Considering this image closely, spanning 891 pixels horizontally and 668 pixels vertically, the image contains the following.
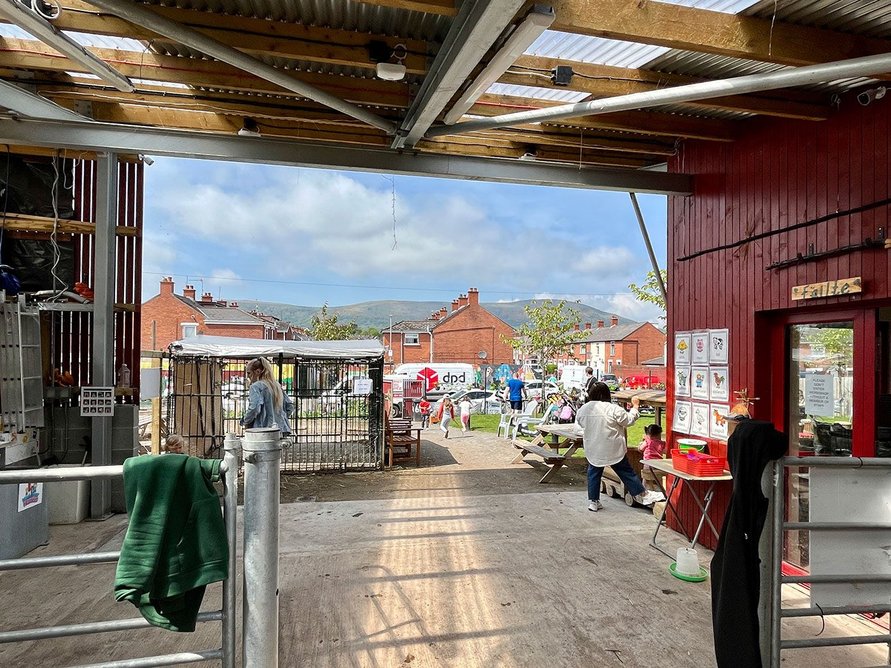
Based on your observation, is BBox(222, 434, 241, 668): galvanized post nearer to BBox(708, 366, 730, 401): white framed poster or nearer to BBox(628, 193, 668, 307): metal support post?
BBox(708, 366, 730, 401): white framed poster

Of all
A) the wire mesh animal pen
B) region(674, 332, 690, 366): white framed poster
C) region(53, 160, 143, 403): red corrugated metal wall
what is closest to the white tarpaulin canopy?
the wire mesh animal pen

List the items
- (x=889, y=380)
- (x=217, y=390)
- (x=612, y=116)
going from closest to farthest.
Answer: (x=889, y=380), (x=612, y=116), (x=217, y=390)

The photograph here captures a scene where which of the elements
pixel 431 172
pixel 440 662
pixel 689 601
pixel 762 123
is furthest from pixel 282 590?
pixel 762 123

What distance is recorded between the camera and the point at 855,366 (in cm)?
392

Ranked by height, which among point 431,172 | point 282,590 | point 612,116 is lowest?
point 282,590

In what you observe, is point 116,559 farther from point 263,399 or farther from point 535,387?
point 535,387

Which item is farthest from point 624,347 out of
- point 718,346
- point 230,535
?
point 230,535

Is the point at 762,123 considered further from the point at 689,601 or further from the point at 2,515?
the point at 2,515

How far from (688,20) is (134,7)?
3.01 meters

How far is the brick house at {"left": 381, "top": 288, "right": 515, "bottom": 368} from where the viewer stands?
1849 inches

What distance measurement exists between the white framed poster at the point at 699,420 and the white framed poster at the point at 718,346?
48 centimetres

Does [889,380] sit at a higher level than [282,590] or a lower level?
higher

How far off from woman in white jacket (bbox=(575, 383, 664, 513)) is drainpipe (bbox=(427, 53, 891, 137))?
416 centimetres

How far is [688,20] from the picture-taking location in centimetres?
300
